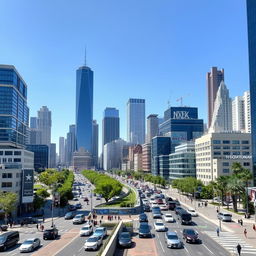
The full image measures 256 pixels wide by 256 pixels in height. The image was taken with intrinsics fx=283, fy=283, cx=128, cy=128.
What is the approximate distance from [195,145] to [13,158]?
88.9 m

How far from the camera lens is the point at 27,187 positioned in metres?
77.9

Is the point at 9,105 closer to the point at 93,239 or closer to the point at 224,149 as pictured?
the point at 224,149

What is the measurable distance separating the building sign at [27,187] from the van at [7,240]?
34.3m

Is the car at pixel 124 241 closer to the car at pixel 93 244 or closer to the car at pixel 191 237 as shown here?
the car at pixel 93 244

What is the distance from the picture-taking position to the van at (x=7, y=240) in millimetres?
39375

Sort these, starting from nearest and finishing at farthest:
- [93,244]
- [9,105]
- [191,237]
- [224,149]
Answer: [93,244], [191,237], [224,149], [9,105]

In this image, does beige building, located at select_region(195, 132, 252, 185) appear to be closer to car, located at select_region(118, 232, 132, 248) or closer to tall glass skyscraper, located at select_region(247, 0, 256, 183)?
tall glass skyscraper, located at select_region(247, 0, 256, 183)

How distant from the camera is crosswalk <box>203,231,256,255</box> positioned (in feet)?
125


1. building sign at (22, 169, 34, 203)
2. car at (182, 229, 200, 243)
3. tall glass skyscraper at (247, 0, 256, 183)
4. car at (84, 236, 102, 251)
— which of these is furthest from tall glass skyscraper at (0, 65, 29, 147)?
car at (182, 229, 200, 243)

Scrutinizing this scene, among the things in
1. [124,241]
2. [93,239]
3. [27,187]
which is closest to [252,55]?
[27,187]

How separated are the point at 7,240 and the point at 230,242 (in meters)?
32.8

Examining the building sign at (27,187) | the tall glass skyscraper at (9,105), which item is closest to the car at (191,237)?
the building sign at (27,187)

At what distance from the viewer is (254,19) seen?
102 meters

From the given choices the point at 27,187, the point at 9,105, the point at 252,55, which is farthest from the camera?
the point at 9,105
